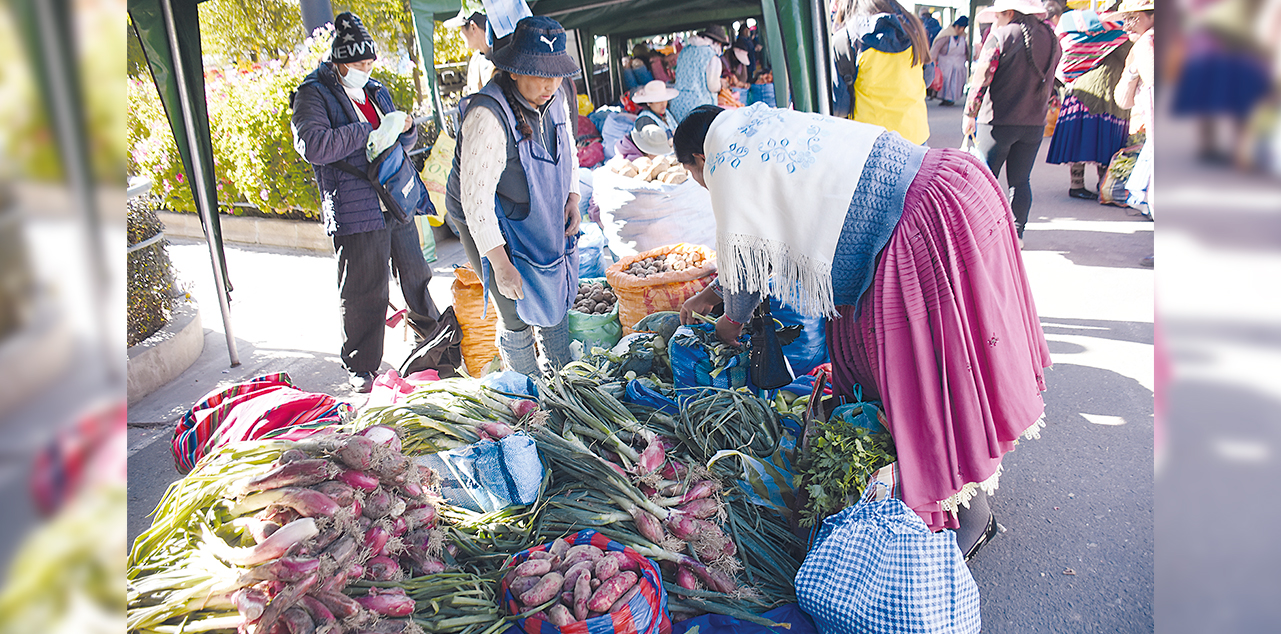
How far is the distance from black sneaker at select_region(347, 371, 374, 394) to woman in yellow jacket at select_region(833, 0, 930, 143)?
3.29 m

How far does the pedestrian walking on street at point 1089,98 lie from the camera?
6.40 metres

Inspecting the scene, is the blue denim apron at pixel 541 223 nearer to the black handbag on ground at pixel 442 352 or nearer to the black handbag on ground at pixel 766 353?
the black handbag on ground at pixel 442 352

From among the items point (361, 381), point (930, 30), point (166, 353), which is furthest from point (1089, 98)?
point (930, 30)

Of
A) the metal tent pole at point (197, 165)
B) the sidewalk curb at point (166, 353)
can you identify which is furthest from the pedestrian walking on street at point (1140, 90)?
the sidewalk curb at point (166, 353)

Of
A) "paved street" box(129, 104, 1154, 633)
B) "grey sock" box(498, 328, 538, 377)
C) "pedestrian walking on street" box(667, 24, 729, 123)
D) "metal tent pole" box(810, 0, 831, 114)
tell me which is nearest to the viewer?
"paved street" box(129, 104, 1154, 633)

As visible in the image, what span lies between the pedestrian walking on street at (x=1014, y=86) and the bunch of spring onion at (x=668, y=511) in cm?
332

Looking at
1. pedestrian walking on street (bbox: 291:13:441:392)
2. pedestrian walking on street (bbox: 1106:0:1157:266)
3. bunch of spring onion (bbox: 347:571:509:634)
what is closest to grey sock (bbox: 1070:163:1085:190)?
pedestrian walking on street (bbox: 1106:0:1157:266)

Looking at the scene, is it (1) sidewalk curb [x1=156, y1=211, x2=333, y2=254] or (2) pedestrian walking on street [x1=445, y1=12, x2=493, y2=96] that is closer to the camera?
(2) pedestrian walking on street [x1=445, y1=12, x2=493, y2=96]

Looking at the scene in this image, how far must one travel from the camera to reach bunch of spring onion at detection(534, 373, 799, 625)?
88.8 inches

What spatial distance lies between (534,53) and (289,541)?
1.89 m

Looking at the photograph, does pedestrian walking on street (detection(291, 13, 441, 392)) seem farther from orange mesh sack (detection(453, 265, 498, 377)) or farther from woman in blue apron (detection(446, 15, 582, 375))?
woman in blue apron (detection(446, 15, 582, 375))

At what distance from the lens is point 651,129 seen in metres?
6.02

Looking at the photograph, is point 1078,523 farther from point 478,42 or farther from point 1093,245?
point 478,42
